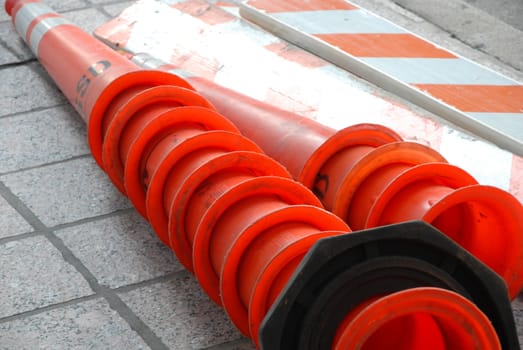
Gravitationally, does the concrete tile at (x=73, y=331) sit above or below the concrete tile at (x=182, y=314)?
below

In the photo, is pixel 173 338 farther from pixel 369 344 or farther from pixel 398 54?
pixel 398 54

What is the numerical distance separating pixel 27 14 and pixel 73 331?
2418 mm

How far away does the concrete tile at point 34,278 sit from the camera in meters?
3.18

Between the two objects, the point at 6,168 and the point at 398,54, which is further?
the point at 398,54

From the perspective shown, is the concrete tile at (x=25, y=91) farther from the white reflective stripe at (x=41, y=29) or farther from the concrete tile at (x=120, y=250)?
the concrete tile at (x=120, y=250)

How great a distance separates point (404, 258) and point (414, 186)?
2.20 feet

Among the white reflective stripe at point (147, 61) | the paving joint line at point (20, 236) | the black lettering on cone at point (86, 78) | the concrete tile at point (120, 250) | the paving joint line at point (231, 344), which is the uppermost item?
the black lettering on cone at point (86, 78)

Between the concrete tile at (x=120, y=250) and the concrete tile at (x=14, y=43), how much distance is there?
67.3 inches

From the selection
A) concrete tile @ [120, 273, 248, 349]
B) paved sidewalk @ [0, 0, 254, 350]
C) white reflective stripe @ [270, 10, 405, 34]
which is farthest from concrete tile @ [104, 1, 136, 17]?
concrete tile @ [120, 273, 248, 349]

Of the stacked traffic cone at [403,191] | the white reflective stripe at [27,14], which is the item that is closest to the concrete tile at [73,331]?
the stacked traffic cone at [403,191]

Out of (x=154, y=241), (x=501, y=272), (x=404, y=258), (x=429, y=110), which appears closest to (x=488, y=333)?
(x=404, y=258)

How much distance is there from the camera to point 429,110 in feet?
13.9

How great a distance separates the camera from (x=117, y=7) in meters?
5.59

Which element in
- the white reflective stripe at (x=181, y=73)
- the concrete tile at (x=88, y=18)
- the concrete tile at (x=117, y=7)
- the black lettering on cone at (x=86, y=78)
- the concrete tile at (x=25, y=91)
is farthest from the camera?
the concrete tile at (x=117, y=7)
